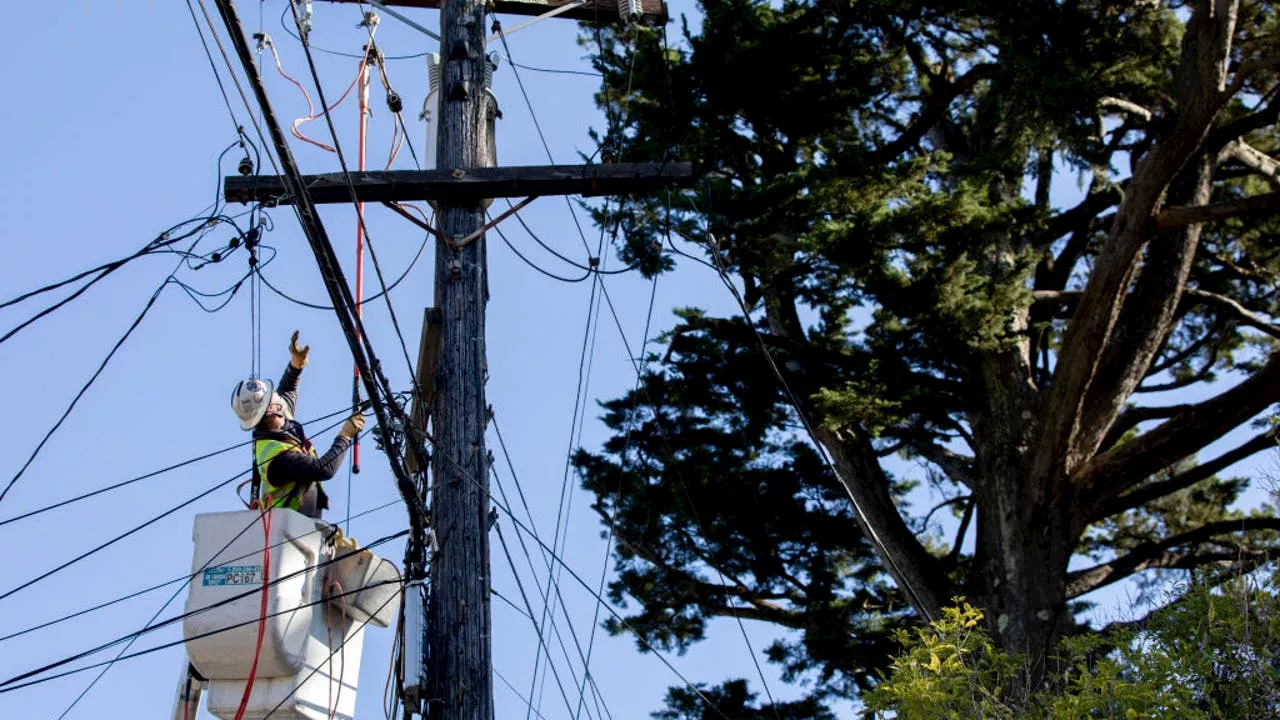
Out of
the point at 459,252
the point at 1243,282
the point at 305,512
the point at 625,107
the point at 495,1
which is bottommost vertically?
the point at 305,512

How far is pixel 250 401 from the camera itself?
7.89 meters

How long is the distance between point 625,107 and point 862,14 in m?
2.59

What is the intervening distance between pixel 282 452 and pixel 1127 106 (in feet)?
33.0

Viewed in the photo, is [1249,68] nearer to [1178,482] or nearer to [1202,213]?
[1202,213]

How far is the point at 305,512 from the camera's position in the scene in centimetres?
806

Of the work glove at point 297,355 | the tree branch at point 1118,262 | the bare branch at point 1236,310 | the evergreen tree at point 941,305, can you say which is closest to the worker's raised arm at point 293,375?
the work glove at point 297,355

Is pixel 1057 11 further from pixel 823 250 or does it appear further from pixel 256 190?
pixel 256 190

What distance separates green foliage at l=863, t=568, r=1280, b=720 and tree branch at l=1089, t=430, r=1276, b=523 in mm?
7608

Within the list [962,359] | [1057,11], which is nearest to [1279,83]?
[1057,11]

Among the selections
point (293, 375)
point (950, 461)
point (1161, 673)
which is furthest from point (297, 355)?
point (950, 461)

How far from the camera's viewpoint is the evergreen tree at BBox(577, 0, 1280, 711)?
14.0m

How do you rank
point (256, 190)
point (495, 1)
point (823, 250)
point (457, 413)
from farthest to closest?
point (823, 250) < point (495, 1) < point (256, 190) < point (457, 413)

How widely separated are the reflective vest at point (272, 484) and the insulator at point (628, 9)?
178 inches

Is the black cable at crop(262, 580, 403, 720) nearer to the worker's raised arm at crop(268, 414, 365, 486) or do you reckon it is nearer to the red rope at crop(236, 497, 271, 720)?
the red rope at crop(236, 497, 271, 720)
